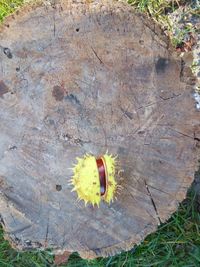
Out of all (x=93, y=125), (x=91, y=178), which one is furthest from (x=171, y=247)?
(x=93, y=125)

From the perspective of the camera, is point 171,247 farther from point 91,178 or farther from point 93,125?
point 93,125

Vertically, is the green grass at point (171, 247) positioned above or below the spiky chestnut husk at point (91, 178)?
below

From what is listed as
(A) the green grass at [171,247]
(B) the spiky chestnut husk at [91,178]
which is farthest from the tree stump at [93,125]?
(A) the green grass at [171,247]

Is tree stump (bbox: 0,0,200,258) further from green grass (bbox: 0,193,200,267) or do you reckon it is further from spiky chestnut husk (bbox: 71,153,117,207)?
green grass (bbox: 0,193,200,267)

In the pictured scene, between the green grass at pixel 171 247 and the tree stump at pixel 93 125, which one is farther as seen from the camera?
the green grass at pixel 171 247

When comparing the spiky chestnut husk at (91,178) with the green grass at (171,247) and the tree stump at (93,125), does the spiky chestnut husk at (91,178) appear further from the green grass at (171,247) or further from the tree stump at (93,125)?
the green grass at (171,247)

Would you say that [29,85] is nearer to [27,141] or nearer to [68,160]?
[27,141]

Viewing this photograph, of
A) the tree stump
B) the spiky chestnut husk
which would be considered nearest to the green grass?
the tree stump
